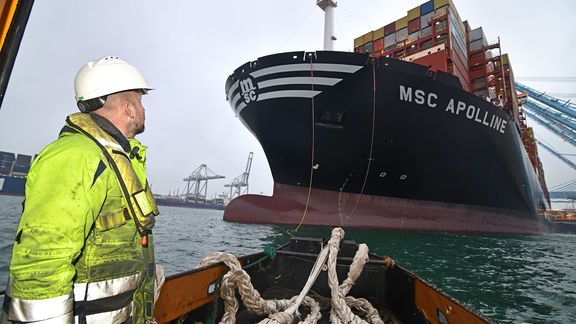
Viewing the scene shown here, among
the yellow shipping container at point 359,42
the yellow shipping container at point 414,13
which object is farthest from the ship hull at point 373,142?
the yellow shipping container at point 359,42

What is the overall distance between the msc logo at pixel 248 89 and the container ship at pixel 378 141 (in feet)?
0.15

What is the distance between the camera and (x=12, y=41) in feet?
3.79

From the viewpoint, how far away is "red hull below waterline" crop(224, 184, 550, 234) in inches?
512

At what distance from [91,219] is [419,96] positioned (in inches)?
470

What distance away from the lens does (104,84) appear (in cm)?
163

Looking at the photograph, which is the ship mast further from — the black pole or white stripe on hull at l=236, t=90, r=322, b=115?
the black pole

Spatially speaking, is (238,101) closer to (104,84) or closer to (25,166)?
(104,84)

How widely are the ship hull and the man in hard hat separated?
10.1 meters

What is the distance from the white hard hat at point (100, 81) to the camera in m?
1.62

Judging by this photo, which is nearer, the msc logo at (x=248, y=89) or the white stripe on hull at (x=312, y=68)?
the white stripe on hull at (x=312, y=68)

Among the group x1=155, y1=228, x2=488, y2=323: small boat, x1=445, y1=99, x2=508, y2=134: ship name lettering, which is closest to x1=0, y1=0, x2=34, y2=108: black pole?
x1=155, y1=228, x2=488, y2=323: small boat

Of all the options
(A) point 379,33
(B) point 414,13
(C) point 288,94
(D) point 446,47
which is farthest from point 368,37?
(C) point 288,94

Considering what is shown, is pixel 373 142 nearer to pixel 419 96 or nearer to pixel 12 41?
pixel 419 96

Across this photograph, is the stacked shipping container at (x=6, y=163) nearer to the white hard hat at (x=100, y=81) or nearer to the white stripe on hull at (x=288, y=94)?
the white stripe on hull at (x=288, y=94)
